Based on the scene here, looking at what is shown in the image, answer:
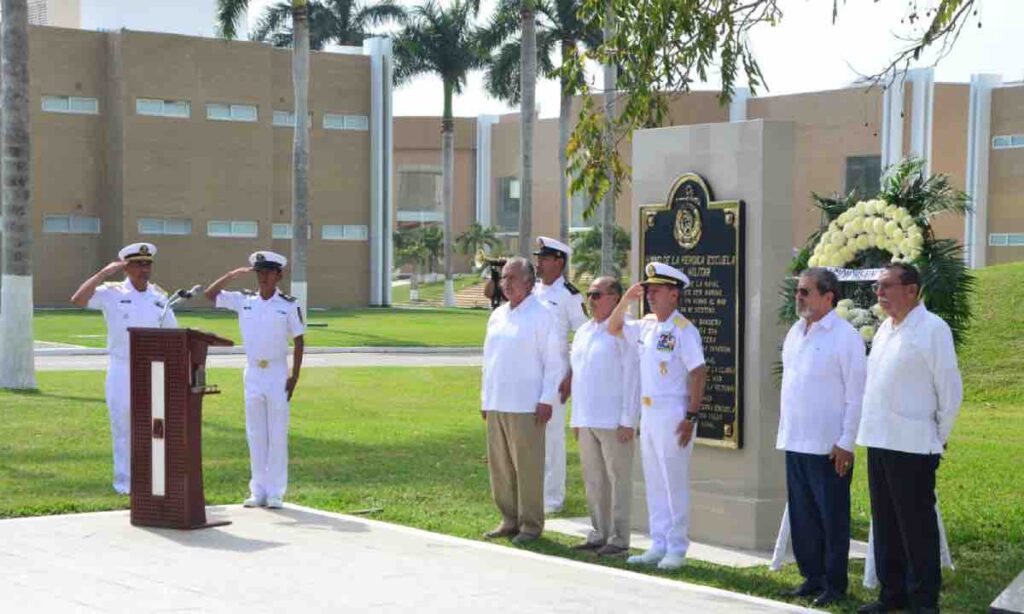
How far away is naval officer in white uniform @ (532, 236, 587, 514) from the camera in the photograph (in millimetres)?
10695

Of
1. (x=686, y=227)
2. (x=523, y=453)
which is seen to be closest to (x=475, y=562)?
(x=523, y=453)

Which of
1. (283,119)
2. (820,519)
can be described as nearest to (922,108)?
(283,119)

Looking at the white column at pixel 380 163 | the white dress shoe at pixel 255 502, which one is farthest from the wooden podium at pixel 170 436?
the white column at pixel 380 163

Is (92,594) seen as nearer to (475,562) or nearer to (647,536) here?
(475,562)

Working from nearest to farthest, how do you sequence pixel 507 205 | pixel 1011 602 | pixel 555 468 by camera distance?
pixel 1011 602 < pixel 555 468 < pixel 507 205

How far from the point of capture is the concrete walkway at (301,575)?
26.5ft

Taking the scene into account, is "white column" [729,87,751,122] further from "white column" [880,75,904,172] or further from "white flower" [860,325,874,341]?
"white flower" [860,325,874,341]

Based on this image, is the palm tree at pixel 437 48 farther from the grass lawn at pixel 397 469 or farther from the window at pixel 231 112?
the grass lawn at pixel 397 469

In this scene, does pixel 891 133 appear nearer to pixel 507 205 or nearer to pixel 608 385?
pixel 507 205

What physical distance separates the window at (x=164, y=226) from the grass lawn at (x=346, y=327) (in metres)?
3.87

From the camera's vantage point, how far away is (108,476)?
13.4 m

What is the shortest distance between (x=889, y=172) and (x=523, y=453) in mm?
3219

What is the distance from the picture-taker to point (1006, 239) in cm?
6969

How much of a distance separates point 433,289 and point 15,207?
200ft
